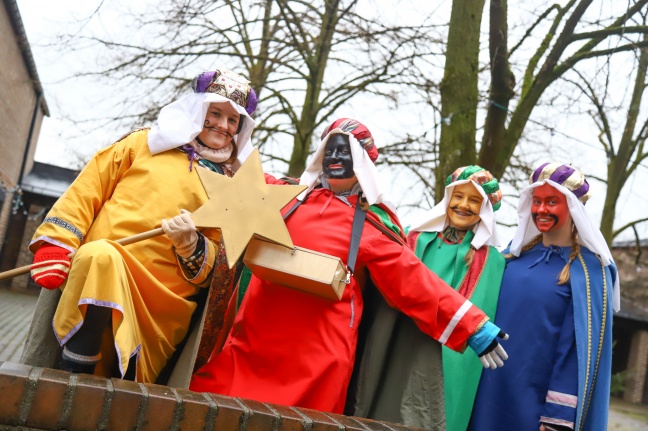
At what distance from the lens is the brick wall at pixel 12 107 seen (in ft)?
57.3

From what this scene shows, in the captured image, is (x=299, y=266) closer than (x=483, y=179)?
Yes

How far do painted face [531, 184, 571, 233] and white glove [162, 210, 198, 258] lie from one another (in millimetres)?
2030

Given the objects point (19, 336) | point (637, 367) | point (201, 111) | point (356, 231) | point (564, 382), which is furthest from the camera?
point (637, 367)

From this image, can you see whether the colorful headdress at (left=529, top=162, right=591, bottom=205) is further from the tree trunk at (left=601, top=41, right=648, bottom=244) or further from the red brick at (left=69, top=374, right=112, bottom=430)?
A: the tree trunk at (left=601, top=41, right=648, bottom=244)

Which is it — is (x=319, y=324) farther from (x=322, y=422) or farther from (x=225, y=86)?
(x=225, y=86)

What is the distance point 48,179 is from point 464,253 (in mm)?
22013

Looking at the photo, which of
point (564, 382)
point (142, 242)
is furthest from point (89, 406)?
point (564, 382)

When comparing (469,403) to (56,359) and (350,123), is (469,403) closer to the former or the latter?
(350,123)

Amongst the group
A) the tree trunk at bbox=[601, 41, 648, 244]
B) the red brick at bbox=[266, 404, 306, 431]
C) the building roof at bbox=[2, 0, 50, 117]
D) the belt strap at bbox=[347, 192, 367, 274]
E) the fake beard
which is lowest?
the red brick at bbox=[266, 404, 306, 431]

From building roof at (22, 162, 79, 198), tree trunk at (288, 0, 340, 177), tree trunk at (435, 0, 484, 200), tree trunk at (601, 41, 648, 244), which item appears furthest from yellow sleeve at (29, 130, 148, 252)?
building roof at (22, 162, 79, 198)

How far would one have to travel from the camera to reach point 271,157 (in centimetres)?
1350

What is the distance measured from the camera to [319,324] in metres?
3.07

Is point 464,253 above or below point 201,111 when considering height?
below

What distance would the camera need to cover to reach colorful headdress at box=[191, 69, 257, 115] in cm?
337
